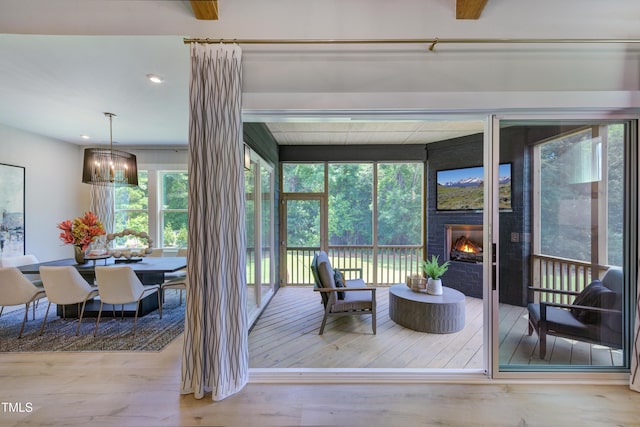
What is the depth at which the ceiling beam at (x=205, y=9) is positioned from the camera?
1763 mm

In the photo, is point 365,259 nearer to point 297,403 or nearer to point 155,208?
point 297,403

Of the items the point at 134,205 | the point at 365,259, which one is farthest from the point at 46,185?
the point at 365,259

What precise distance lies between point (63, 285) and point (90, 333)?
0.61 m

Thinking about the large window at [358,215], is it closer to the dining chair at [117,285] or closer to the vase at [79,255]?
the dining chair at [117,285]

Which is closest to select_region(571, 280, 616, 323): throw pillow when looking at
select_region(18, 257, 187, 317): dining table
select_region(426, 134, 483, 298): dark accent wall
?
select_region(426, 134, 483, 298): dark accent wall

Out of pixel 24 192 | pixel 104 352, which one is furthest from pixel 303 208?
pixel 24 192

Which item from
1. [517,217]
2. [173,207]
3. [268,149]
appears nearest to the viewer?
[517,217]

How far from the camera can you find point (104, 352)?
242cm

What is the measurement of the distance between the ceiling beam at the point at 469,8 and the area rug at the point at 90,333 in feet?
13.0

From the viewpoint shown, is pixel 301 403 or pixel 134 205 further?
pixel 134 205

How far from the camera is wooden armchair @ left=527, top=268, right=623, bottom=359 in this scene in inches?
80.3

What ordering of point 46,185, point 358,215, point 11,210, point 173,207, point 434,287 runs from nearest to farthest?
point 434,287 → point 11,210 → point 46,185 → point 358,215 → point 173,207

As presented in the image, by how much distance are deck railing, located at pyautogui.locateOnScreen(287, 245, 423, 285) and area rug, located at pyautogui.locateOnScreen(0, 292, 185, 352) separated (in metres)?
2.05

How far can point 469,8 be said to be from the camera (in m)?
1.85
